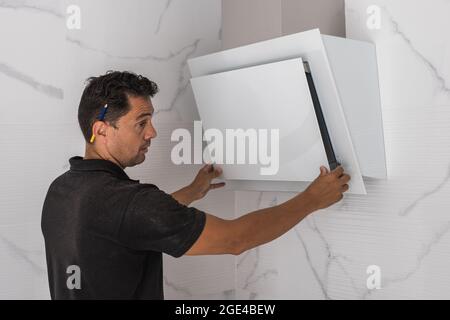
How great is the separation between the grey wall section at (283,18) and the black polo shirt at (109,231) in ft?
1.96

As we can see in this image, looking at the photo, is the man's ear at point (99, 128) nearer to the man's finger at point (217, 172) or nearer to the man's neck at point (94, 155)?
the man's neck at point (94, 155)

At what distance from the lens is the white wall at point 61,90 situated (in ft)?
4.85

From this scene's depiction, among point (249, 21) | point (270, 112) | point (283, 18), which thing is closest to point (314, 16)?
point (283, 18)

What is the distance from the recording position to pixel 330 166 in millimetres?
1424

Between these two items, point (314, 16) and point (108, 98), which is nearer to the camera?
point (108, 98)

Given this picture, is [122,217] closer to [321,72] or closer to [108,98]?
[108,98]

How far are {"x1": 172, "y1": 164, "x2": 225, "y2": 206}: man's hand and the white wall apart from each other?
0.10 metres

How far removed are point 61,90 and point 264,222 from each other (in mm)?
684

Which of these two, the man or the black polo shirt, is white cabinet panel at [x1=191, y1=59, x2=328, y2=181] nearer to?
the man

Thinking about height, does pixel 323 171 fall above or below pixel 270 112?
below

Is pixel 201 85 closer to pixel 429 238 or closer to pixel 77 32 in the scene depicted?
pixel 77 32

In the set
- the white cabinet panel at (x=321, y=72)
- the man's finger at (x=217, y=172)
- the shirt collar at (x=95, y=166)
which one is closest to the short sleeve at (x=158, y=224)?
the shirt collar at (x=95, y=166)

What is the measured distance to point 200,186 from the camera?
5.68ft

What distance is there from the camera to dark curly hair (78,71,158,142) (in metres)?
1.30
